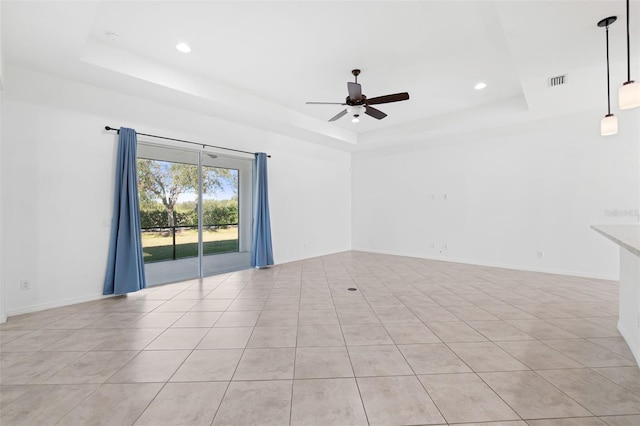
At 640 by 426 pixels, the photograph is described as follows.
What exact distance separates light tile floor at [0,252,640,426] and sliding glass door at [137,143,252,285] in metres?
1.70

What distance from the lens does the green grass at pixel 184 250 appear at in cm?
731

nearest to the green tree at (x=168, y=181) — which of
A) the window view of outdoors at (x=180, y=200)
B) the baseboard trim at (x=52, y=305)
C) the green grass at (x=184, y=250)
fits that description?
the window view of outdoors at (x=180, y=200)

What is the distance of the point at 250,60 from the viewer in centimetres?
384

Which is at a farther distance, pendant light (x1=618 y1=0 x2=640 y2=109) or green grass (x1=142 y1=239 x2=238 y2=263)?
green grass (x1=142 y1=239 x2=238 y2=263)

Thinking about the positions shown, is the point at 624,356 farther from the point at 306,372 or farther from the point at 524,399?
the point at 306,372

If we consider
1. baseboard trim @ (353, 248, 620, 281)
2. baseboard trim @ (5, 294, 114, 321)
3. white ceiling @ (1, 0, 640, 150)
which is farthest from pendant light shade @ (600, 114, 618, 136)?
baseboard trim @ (5, 294, 114, 321)

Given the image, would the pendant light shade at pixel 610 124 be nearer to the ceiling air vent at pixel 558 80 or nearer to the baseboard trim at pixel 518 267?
the ceiling air vent at pixel 558 80

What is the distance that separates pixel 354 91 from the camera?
3654 millimetres

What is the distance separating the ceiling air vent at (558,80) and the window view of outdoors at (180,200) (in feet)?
19.0

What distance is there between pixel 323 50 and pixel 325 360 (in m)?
3.49

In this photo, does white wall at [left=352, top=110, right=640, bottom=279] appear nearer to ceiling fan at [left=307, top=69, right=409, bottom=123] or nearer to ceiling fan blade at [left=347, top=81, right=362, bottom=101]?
ceiling fan at [left=307, top=69, right=409, bottom=123]

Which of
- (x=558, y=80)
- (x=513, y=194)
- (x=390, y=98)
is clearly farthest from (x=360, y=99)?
(x=513, y=194)

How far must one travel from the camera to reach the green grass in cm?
731

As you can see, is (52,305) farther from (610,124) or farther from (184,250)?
(610,124)
